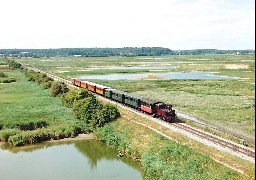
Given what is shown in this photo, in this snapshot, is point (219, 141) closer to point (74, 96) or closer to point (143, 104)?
point (143, 104)

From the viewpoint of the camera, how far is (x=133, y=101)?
50.2 meters

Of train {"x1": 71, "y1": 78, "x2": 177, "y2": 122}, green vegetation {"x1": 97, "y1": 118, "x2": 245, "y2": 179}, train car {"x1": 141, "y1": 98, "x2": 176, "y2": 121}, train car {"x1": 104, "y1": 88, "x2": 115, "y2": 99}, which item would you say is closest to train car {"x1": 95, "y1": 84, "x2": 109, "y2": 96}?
train {"x1": 71, "y1": 78, "x2": 177, "y2": 122}

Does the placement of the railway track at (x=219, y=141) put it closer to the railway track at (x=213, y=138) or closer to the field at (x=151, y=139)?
the railway track at (x=213, y=138)

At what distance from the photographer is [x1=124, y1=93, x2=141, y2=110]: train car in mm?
48719

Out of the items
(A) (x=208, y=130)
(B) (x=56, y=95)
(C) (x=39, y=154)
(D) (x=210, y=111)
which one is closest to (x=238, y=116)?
(D) (x=210, y=111)

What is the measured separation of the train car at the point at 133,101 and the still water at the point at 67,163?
33.4 ft

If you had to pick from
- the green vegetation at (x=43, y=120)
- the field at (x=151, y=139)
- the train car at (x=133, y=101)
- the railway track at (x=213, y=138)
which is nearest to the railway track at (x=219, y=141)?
the railway track at (x=213, y=138)

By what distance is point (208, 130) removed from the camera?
125 feet

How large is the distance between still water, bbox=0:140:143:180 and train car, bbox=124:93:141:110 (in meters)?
10.2

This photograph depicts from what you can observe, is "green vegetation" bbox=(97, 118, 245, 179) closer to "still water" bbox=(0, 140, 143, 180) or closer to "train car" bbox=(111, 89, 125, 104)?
"still water" bbox=(0, 140, 143, 180)

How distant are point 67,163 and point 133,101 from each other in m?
17.8

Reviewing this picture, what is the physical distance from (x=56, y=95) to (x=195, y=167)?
45.3 meters

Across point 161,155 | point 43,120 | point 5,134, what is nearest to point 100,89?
point 43,120

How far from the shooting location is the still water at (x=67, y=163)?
31266 mm
